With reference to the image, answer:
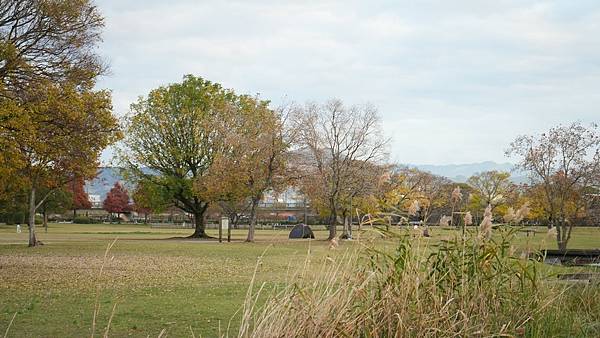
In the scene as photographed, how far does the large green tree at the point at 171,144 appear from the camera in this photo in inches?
1807

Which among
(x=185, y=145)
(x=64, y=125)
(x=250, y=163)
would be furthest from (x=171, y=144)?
(x=64, y=125)

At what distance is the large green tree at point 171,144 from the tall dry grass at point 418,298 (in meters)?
40.0

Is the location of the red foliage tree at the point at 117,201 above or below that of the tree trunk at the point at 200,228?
above

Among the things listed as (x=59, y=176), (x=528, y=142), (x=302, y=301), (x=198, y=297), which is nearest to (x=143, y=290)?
(x=198, y=297)

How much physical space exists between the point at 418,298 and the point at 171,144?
1674 inches

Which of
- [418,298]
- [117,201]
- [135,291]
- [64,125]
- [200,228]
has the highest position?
[64,125]

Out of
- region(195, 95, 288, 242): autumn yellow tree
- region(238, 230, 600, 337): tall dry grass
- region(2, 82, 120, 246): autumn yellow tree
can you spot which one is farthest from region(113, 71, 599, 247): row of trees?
region(238, 230, 600, 337): tall dry grass

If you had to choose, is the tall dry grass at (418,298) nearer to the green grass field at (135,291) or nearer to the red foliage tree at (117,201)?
the green grass field at (135,291)

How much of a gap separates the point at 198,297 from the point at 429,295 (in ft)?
25.7

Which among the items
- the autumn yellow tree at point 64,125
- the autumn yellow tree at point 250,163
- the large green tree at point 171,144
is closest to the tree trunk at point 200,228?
the large green tree at point 171,144

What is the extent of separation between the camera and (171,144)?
46.4 m

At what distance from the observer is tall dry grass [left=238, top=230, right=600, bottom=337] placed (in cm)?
500


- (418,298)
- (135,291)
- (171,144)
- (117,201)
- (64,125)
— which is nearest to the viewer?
(418,298)

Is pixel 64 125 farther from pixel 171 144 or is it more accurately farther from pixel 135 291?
pixel 171 144
